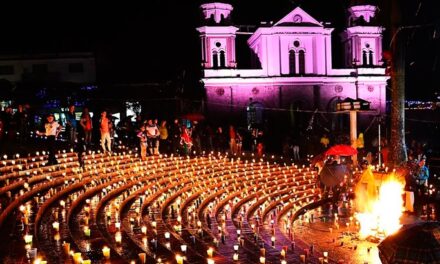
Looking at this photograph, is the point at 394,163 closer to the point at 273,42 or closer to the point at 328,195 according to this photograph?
the point at 328,195

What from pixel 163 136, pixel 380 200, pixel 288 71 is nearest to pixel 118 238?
pixel 380 200

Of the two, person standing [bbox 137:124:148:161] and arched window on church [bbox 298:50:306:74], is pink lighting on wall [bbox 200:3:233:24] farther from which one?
person standing [bbox 137:124:148:161]

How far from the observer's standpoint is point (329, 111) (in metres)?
41.5

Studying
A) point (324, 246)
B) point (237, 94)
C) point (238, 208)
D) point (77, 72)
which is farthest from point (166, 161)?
point (77, 72)

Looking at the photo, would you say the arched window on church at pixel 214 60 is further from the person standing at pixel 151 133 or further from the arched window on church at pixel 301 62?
the person standing at pixel 151 133

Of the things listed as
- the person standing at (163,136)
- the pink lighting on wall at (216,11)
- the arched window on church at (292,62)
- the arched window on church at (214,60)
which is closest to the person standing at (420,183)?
the person standing at (163,136)

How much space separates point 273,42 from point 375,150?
15.0 meters

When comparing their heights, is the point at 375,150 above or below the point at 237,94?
below

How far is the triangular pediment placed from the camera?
4009 centimetres

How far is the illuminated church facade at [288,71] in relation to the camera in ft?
130

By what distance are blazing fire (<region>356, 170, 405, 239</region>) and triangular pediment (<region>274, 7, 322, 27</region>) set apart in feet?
87.1

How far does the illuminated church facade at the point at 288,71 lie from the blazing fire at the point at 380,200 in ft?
81.2

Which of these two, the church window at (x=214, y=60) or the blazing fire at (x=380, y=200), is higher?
the church window at (x=214, y=60)

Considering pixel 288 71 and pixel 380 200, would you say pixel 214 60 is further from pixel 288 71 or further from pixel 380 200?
pixel 380 200
